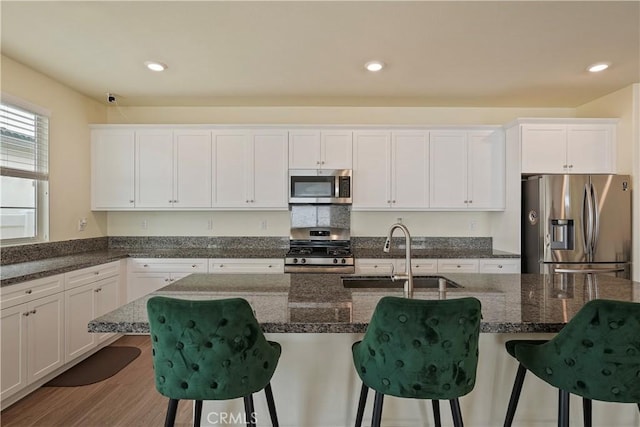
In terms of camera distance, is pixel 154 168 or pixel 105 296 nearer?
pixel 105 296

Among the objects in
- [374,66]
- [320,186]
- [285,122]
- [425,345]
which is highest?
[374,66]

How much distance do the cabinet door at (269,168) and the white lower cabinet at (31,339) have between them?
6.45 ft

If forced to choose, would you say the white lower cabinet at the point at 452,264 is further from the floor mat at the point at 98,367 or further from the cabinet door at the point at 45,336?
the cabinet door at the point at 45,336

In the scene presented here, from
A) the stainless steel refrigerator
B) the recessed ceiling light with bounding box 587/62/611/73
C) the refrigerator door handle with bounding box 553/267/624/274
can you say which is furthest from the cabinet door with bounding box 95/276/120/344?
the recessed ceiling light with bounding box 587/62/611/73

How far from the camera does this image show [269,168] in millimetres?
3955

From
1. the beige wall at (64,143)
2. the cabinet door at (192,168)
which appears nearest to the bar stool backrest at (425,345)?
the cabinet door at (192,168)

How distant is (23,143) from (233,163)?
1.82 metres

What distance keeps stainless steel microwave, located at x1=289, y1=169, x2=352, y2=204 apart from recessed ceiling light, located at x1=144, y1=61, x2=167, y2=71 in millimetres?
1563

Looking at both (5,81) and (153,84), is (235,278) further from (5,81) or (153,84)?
(5,81)

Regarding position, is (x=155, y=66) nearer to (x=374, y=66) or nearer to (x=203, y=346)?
(x=374, y=66)

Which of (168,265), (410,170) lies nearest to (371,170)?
(410,170)

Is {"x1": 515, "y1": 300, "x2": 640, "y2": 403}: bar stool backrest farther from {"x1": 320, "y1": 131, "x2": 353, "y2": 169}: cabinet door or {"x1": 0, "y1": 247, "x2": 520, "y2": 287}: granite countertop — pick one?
{"x1": 320, "y1": 131, "x2": 353, "y2": 169}: cabinet door

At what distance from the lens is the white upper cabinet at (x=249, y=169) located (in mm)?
3949

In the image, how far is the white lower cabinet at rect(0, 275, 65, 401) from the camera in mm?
2324
